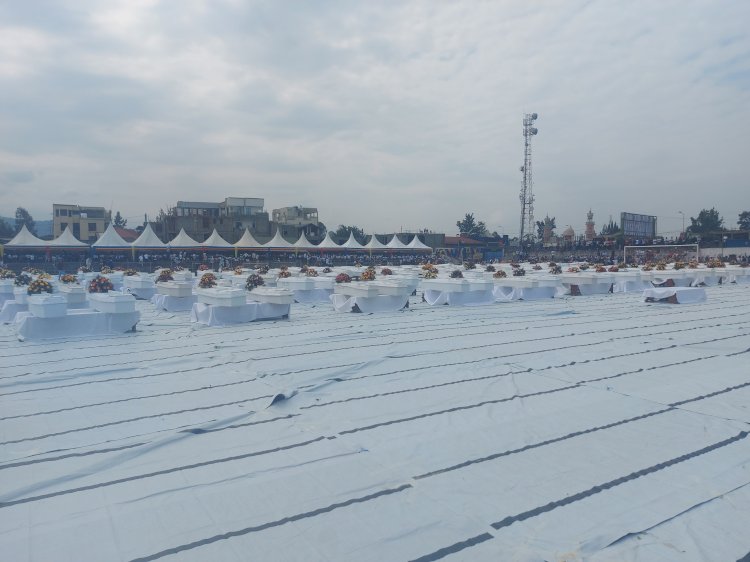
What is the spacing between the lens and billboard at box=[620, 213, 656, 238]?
45531 mm

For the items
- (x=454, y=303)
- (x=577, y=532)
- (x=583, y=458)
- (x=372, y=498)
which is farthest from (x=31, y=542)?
(x=454, y=303)

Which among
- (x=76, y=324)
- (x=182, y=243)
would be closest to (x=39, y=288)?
(x=76, y=324)

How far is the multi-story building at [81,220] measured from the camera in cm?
5150

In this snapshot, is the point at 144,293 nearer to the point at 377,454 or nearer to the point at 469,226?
the point at 377,454

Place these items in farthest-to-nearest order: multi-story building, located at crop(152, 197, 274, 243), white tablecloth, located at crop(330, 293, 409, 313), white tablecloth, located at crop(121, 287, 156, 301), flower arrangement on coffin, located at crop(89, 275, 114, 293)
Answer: multi-story building, located at crop(152, 197, 274, 243), white tablecloth, located at crop(121, 287, 156, 301), white tablecloth, located at crop(330, 293, 409, 313), flower arrangement on coffin, located at crop(89, 275, 114, 293)

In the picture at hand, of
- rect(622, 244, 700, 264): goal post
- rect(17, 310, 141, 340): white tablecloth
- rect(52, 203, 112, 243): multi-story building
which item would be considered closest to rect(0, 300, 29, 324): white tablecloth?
rect(17, 310, 141, 340): white tablecloth

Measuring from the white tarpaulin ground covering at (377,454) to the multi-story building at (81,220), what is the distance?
5006cm

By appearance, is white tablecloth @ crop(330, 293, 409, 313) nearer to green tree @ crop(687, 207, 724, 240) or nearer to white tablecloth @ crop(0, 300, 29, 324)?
white tablecloth @ crop(0, 300, 29, 324)

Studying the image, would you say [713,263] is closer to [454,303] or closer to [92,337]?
[454,303]

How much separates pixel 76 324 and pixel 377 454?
7.09 m

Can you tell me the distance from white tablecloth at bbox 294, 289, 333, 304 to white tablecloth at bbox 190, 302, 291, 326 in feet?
10.7

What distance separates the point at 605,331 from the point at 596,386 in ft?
13.0

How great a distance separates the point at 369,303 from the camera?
11898mm

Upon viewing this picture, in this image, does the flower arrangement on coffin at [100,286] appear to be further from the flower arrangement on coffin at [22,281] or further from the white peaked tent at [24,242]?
the white peaked tent at [24,242]
